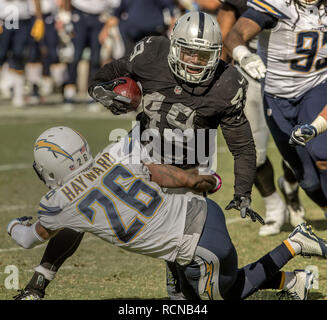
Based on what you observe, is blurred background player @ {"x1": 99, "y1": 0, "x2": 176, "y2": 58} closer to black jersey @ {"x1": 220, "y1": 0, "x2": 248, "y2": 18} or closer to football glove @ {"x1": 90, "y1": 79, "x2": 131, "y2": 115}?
black jersey @ {"x1": 220, "y1": 0, "x2": 248, "y2": 18}

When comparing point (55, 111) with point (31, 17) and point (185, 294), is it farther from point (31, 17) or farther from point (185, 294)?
point (185, 294)

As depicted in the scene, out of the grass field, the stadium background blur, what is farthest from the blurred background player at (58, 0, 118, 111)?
the grass field

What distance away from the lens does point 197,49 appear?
3848 millimetres

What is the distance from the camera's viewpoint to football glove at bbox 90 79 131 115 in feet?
12.8

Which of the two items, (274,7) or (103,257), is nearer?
(274,7)

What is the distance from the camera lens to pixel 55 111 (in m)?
12.8

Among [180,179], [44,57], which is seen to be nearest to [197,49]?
[180,179]

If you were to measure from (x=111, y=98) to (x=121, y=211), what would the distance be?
29.4 inches

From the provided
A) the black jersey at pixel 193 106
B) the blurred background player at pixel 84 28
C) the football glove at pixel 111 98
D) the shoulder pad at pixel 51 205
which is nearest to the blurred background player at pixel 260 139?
the black jersey at pixel 193 106

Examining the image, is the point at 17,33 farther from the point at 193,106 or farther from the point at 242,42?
the point at 193,106

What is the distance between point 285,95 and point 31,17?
9053 mm

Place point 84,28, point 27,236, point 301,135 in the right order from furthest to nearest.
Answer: point 84,28 → point 301,135 → point 27,236

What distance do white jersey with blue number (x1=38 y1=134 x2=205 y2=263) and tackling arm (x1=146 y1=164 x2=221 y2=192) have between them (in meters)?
0.37
